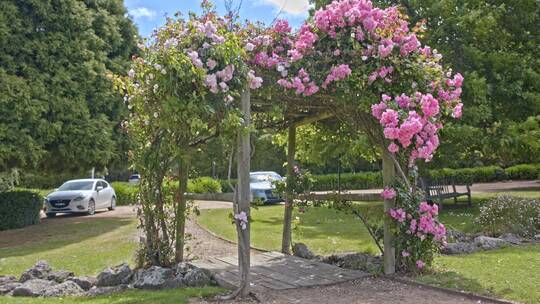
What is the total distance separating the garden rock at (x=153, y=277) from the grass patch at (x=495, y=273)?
350 centimetres

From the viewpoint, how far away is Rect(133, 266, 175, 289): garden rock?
713 cm

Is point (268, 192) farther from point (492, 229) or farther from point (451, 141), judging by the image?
point (492, 229)

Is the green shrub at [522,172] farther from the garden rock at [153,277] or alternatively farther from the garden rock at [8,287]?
the garden rock at [8,287]

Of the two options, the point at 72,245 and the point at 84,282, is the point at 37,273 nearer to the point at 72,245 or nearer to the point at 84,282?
the point at 84,282

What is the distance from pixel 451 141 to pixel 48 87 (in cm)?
1170

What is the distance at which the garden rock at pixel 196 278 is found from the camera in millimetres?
7230

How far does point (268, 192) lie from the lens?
22.8 meters

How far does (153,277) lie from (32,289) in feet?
5.37

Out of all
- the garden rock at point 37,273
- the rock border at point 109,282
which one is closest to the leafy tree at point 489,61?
the rock border at point 109,282

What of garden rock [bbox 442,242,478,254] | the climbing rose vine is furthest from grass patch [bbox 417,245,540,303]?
the climbing rose vine

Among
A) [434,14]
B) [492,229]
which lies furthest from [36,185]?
[492,229]

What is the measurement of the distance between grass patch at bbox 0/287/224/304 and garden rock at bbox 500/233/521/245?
5.96m

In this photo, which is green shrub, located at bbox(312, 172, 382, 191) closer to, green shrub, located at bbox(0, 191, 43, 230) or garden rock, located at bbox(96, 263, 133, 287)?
green shrub, located at bbox(0, 191, 43, 230)

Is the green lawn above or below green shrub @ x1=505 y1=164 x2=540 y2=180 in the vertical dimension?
below
